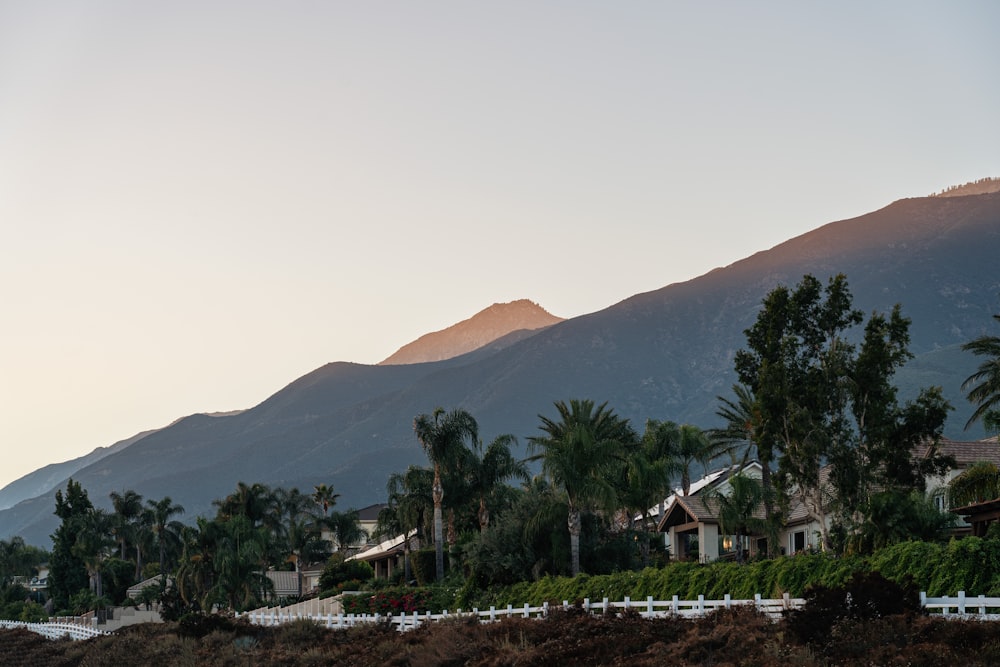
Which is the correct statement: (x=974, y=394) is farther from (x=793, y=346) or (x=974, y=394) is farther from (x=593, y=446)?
(x=593, y=446)

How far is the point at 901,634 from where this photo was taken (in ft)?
80.1

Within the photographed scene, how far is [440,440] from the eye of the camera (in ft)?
240

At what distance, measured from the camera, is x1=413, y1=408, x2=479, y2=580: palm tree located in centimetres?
7256

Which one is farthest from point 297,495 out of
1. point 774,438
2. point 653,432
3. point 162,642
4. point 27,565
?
point 774,438

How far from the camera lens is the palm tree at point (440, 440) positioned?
72.6 metres

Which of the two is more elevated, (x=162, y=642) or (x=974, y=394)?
(x=974, y=394)

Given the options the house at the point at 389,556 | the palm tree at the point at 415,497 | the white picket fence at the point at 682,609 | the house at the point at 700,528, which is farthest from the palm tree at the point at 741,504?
the house at the point at 389,556

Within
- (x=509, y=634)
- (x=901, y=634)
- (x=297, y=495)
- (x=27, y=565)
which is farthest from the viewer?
(x=27, y=565)

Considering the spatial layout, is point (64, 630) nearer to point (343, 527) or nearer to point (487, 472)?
point (487, 472)

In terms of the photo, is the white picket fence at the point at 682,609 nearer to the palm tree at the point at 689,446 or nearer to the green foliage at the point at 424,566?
the green foliage at the point at 424,566

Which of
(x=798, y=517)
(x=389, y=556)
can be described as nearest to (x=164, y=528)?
(x=389, y=556)

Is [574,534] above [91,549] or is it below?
above

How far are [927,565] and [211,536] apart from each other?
2679 inches

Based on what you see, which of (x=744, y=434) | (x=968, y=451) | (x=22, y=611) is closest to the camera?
(x=968, y=451)
